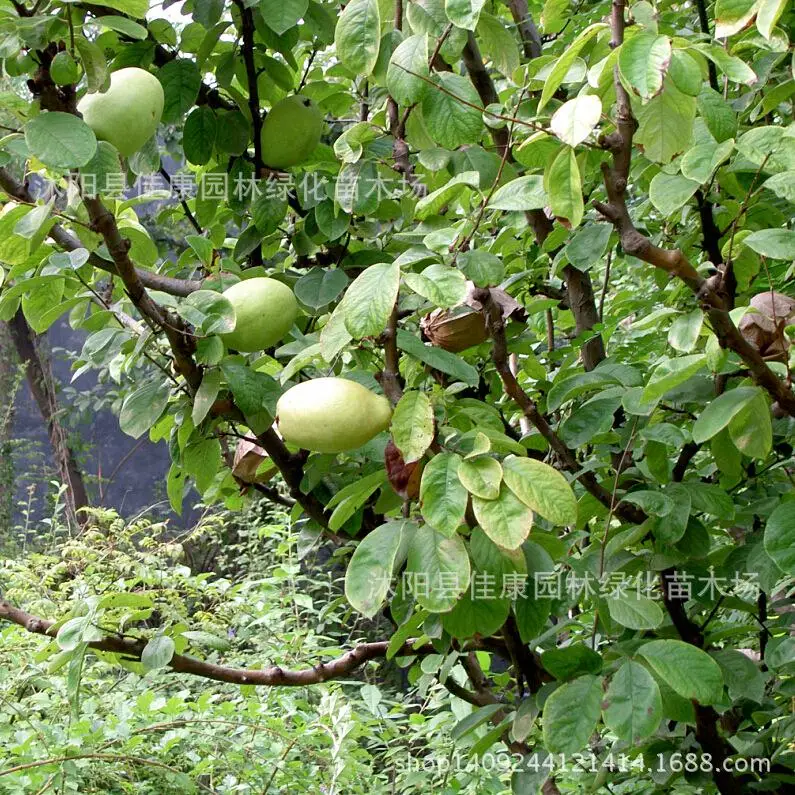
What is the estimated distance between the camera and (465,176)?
73cm

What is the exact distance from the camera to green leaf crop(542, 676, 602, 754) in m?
0.71

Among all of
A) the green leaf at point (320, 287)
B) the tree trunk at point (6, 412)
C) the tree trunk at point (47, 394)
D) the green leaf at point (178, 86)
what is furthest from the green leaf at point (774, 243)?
the tree trunk at point (6, 412)

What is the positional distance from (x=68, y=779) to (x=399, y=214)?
962mm

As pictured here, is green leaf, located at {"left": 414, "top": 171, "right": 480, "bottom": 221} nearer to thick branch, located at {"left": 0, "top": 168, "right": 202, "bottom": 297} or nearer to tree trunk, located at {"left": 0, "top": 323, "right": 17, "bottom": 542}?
thick branch, located at {"left": 0, "top": 168, "right": 202, "bottom": 297}

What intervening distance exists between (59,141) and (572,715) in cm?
60

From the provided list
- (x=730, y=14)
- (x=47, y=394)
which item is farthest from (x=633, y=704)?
(x=47, y=394)

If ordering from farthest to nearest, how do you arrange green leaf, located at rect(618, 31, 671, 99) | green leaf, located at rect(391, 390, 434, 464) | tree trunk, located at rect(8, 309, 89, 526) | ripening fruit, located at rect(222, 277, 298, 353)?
tree trunk, located at rect(8, 309, 89, 526) → ripening fruit, located at rect(222, 277, 298, 353) → green leaf, located at rect(391, 390, 434, 464) → green leaf, located at rect(618, 31, 671, 99)

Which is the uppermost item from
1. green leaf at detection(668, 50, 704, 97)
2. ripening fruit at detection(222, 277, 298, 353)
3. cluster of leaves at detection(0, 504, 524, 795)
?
green leaf at detection(668, 50, 704, 97)

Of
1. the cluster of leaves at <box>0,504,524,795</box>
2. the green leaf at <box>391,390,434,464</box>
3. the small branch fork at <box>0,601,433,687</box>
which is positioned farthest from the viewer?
the cluster of leaves at <box>0,504,524,795</box>

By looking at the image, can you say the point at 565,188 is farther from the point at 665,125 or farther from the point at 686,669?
the point at 686,669

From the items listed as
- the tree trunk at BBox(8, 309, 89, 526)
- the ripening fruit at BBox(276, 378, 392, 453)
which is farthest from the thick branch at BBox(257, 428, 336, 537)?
the tree trunk at BBox(8, 309, 89, 526)

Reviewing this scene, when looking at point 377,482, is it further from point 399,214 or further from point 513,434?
point 513,434

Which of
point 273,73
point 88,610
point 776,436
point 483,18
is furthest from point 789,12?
point 88,610

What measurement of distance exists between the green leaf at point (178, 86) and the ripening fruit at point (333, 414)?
438mm
